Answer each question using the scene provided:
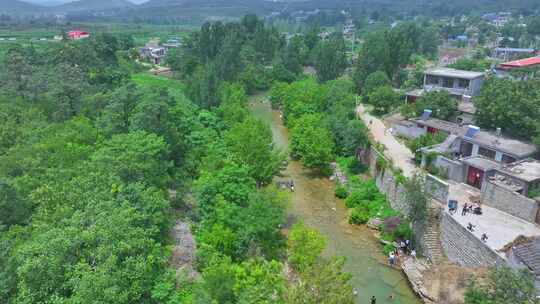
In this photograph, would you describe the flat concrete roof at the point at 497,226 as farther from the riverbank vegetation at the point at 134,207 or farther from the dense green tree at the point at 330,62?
the dense green tree at the point at 330,62

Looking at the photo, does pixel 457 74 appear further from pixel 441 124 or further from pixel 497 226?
pixel 497 226

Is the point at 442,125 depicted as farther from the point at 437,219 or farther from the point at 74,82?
the point at 74,82

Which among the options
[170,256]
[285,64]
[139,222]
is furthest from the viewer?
[285,64]

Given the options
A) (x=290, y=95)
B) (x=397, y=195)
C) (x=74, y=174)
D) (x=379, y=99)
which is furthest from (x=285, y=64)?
(x=74, y=174)

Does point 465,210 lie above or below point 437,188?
below

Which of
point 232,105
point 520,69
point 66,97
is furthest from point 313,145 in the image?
point 520,69

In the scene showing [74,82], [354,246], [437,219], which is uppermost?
[74,82]

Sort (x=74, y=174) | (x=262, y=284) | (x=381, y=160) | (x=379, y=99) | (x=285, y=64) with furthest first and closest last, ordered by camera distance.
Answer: (x=285, y=64) → (x=379, y=99) → (x=381, y=160) → (x=74, y=174) → (x=262, y=284)

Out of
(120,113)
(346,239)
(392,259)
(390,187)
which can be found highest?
(120,113)
